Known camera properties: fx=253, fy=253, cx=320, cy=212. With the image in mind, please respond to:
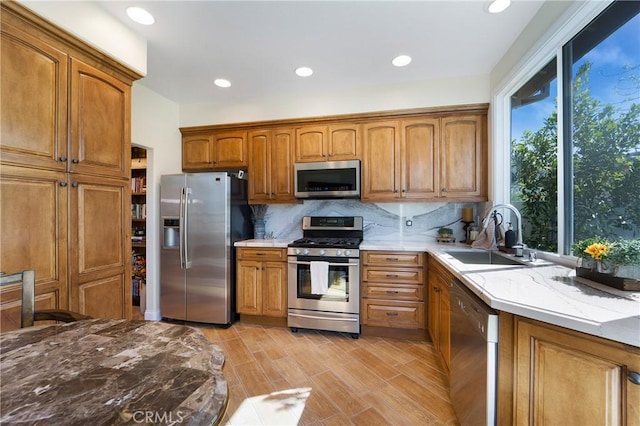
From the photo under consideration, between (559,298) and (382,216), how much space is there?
2197 millimetres

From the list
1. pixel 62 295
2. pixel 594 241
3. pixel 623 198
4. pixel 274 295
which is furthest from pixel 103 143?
pixel 623 198

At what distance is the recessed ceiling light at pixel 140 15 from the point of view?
5.84 feet

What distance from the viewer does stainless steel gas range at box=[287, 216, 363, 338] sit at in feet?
8.72

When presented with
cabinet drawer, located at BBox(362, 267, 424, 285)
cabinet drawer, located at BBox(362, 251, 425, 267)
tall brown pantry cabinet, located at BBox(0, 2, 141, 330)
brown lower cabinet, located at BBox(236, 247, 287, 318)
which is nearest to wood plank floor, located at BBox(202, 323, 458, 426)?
brown lower cabinet, located at BBox(236, 247, 287, 318)

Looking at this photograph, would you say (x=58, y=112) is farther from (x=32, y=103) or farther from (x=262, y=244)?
(x=262, y=244)

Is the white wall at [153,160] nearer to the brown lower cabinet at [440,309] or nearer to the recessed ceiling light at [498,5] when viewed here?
the brown lower cabinet at [440,309]

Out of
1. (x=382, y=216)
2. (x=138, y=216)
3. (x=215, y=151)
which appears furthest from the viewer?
(x=138, y=216)

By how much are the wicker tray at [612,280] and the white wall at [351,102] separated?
208cm

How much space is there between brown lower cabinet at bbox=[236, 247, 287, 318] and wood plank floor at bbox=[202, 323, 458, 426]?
0.94ft

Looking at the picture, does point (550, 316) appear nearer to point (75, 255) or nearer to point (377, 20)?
point (377, 20)

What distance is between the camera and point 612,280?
3.67 ft

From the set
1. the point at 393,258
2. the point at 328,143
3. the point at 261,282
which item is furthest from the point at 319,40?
the point at 261,282

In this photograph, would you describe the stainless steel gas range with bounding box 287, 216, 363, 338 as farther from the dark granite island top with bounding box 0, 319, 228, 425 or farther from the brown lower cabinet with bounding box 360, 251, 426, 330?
the dark granite island top with bounding box 0, 319, 228, 425

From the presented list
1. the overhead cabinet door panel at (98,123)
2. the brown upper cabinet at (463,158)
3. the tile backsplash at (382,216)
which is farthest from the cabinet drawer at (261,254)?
the brown upper cabinet at (463,158)
